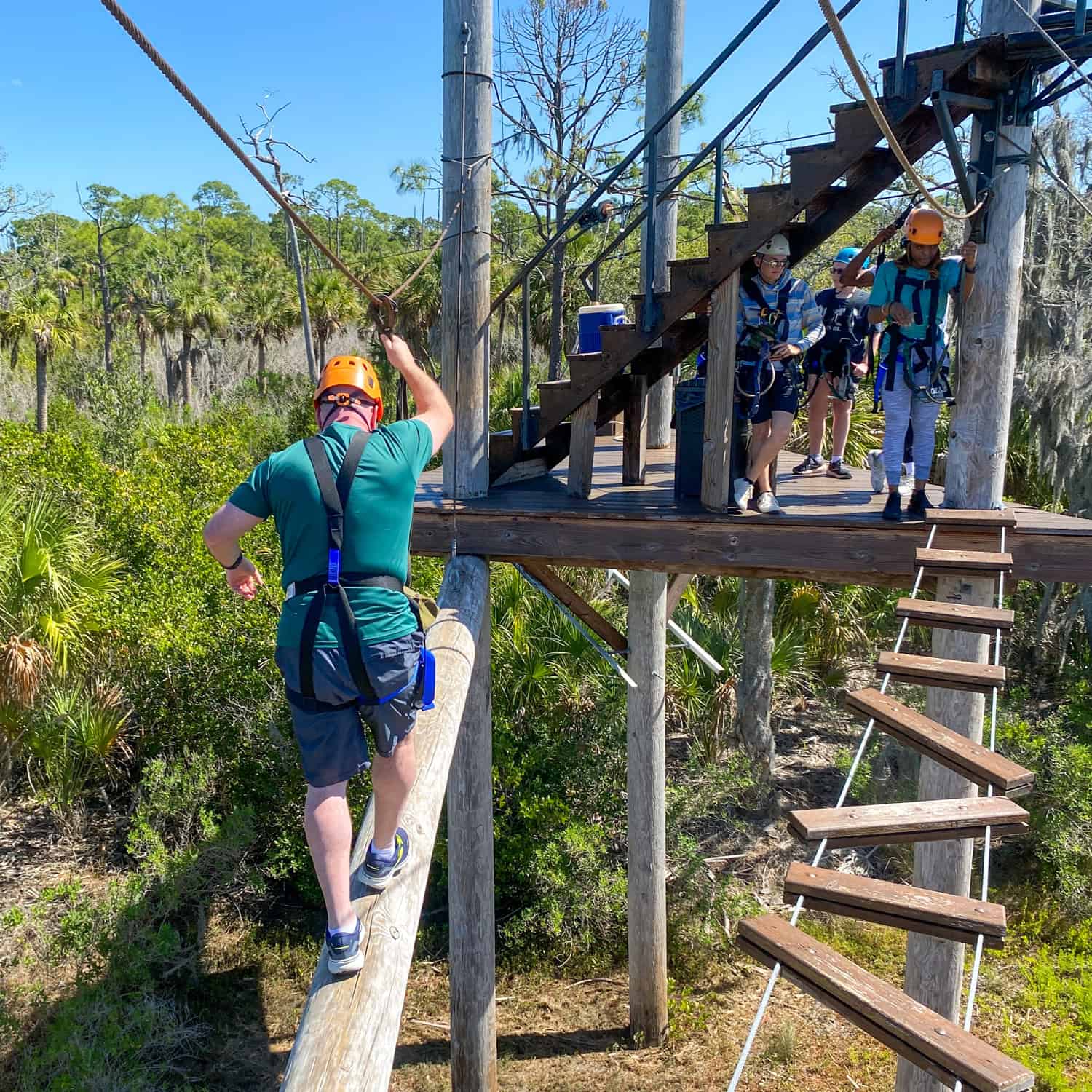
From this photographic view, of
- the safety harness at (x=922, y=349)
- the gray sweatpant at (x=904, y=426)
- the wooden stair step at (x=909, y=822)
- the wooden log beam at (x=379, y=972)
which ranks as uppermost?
the safety harness at (x=922, y=349)

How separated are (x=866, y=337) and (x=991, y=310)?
220 cm

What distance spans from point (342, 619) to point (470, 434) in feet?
10.1

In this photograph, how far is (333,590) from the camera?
9.07ft

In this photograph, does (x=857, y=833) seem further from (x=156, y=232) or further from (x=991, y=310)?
(x=156, y=232)

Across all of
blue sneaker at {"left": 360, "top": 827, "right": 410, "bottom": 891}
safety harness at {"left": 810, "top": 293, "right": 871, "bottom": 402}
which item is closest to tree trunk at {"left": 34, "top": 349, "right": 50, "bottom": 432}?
safety harness at {"left": 810, "top": 293, "right": 871, "bottom": 402}

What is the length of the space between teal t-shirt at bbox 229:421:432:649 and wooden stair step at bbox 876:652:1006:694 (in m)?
1.90

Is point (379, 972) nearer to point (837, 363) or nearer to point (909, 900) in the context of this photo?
point (909, 900)

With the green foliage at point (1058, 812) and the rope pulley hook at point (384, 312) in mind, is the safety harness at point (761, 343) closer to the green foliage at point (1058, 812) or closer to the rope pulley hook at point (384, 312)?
the rope pulley hook at point (384, 312)

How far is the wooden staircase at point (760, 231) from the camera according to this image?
4.50m

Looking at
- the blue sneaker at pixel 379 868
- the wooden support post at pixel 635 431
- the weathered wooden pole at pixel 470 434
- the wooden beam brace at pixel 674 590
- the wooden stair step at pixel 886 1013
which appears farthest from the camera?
the wooden beam brace at pixel 674 590

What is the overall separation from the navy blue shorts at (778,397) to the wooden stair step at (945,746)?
2.21m

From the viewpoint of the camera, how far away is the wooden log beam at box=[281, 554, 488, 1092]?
2.22m

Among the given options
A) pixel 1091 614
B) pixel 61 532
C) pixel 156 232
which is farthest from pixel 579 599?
pixel 156 232

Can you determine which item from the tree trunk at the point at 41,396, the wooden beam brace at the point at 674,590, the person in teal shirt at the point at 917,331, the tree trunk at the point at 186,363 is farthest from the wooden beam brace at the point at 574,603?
the tree trunk at the point at 186,363
